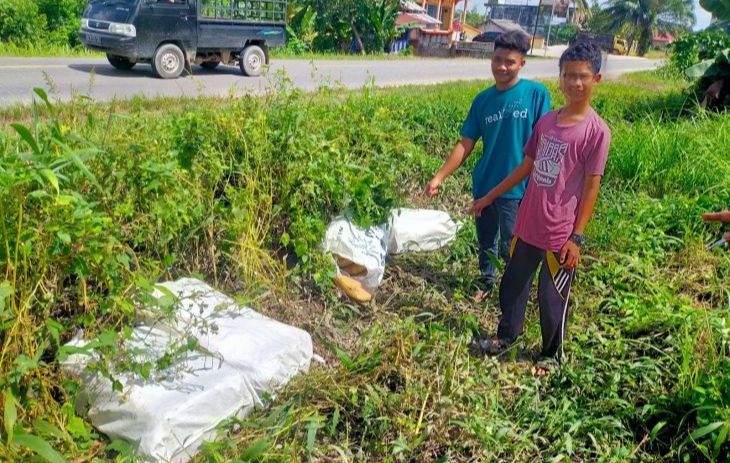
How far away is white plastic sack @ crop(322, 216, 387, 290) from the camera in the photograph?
11.5 feet

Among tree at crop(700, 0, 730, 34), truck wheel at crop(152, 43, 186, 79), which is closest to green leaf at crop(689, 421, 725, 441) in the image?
tree at crop(700, 0, 730, 34)

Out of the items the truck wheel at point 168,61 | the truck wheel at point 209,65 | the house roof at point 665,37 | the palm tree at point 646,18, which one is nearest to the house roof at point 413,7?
the palm tree at point 646,18

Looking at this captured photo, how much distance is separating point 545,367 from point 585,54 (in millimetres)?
1441

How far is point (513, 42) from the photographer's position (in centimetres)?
320

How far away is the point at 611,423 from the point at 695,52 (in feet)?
32.3

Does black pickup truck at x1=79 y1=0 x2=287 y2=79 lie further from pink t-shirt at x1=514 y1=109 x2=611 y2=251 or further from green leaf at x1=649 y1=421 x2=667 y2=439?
green leaf at x1=649 y1=421 x2=667 y2=439

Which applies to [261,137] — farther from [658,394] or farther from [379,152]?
[658,394]

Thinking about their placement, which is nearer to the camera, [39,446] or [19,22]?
[39,446]

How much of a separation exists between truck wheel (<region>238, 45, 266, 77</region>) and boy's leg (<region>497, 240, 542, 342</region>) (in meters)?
10.9

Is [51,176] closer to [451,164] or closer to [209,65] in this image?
[451,164]

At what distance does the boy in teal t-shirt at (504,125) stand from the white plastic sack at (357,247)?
1.52ft

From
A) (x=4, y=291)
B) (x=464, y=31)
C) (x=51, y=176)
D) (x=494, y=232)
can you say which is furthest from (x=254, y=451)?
(x=464, y=31)

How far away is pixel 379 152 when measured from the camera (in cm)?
418

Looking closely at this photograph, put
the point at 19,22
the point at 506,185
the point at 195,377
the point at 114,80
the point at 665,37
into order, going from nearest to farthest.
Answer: the point at 195,377 < the point at 506,185 < the point at 114,80 < the point at 19,22 < the point at 665,37
